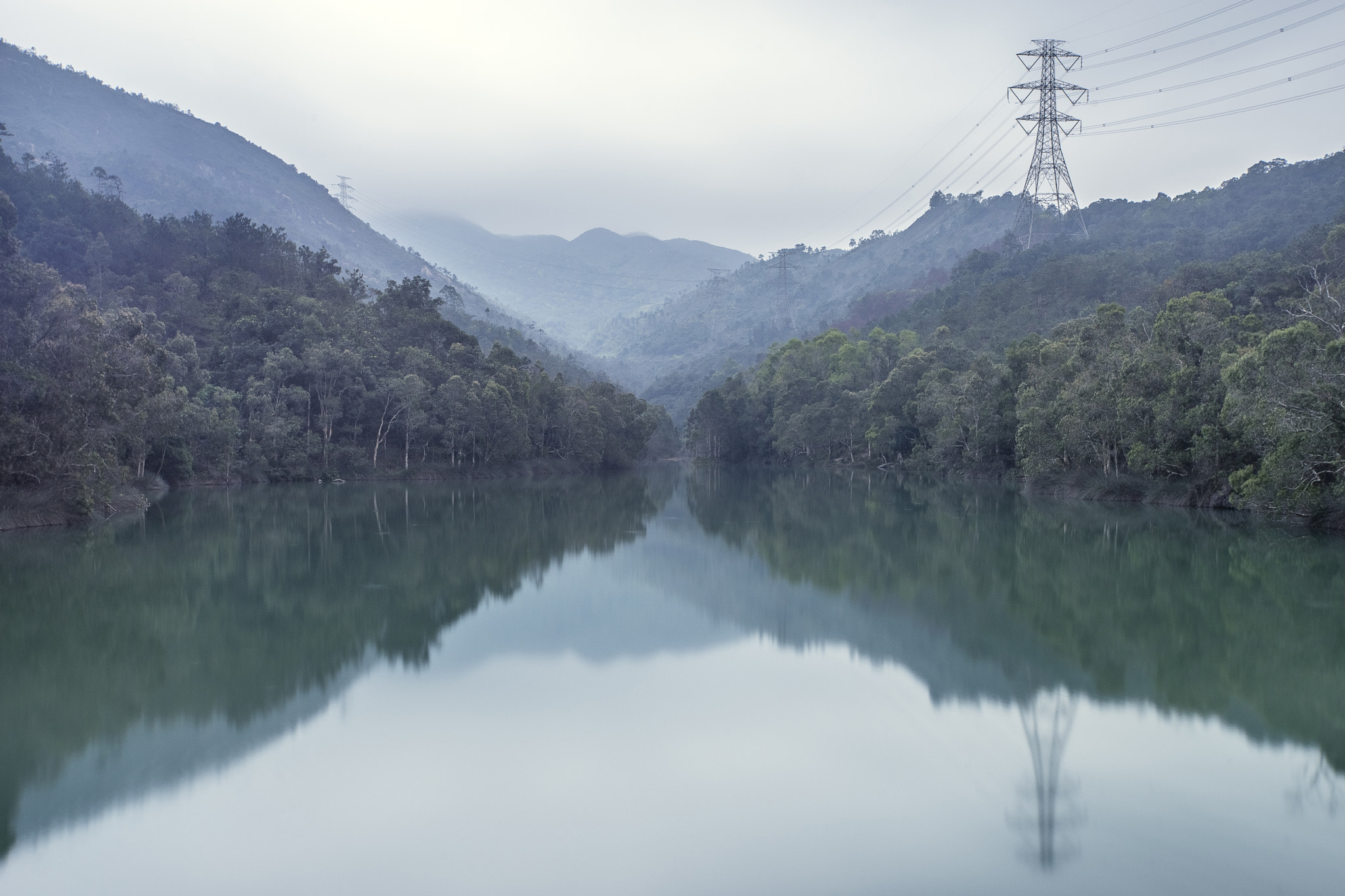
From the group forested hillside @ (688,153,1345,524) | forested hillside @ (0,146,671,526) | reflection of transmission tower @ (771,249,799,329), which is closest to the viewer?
forested hillside @ (688,153,1345,524)

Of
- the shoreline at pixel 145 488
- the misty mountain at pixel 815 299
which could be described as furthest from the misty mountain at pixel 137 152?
the shoreline at pixel 145 488

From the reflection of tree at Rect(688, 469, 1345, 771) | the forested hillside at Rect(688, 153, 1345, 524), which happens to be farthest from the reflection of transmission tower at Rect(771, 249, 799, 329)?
the reflection of tree at Rect(688, 469, 1345, 771)

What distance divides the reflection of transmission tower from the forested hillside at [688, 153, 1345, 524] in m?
40.4

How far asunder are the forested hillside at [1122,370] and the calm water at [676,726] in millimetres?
5108

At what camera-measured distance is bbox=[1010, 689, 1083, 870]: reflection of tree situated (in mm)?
6176

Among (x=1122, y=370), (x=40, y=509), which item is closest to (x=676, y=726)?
(x=40, y=509)

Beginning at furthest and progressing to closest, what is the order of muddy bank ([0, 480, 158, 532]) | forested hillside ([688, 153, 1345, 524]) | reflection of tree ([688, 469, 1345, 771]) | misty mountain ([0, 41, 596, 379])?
misty mountain ([0, 41, 596, 379]) → muddy bank ([0, 480, 158, 532]) → forested hillside ([688, 153, 1345, 524]) → reflection of tree ([688, 469, 1345, 771])

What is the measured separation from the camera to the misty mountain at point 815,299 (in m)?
134

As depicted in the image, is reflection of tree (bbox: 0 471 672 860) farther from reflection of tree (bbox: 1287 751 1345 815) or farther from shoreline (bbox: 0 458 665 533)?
reflection of tree (bbox: 1287 751 1345 815)

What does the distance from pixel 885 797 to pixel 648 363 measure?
182301 mm

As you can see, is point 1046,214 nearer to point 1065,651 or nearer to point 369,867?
point 1065,651

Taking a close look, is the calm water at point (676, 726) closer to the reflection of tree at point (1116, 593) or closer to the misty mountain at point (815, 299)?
the reflection of tree at point (1116, 593)

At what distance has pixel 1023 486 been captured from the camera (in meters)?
42.2

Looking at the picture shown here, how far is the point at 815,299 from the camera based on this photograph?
588 feet
